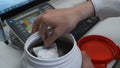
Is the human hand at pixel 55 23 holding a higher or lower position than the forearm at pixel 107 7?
higher

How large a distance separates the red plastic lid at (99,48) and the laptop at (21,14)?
0.55 feet

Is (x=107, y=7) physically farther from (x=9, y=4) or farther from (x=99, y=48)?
(x=9, y=4)

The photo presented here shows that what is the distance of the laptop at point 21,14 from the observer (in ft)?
1.94

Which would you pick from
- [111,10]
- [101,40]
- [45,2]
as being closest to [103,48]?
[101,40]

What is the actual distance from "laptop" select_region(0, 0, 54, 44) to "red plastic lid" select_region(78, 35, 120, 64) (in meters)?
0.17

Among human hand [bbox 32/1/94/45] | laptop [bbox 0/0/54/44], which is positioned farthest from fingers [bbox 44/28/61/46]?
laptop [bbox 0/0/54/44]

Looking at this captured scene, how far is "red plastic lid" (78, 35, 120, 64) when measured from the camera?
0.56m

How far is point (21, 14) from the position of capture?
0.64 meters

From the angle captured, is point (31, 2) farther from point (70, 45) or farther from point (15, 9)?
point (70, 45)

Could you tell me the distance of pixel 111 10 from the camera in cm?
68

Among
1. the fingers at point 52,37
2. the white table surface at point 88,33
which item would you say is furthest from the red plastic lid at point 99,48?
the fingers at point 52,37

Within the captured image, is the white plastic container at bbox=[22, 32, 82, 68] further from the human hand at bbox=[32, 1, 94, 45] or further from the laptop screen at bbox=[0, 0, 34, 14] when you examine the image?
the laptop screen at bbox=[0, 0, 34, 14]

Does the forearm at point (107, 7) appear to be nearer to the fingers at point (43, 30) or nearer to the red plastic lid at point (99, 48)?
the red plastic lid at point (99, 48)

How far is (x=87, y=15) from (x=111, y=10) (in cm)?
11
